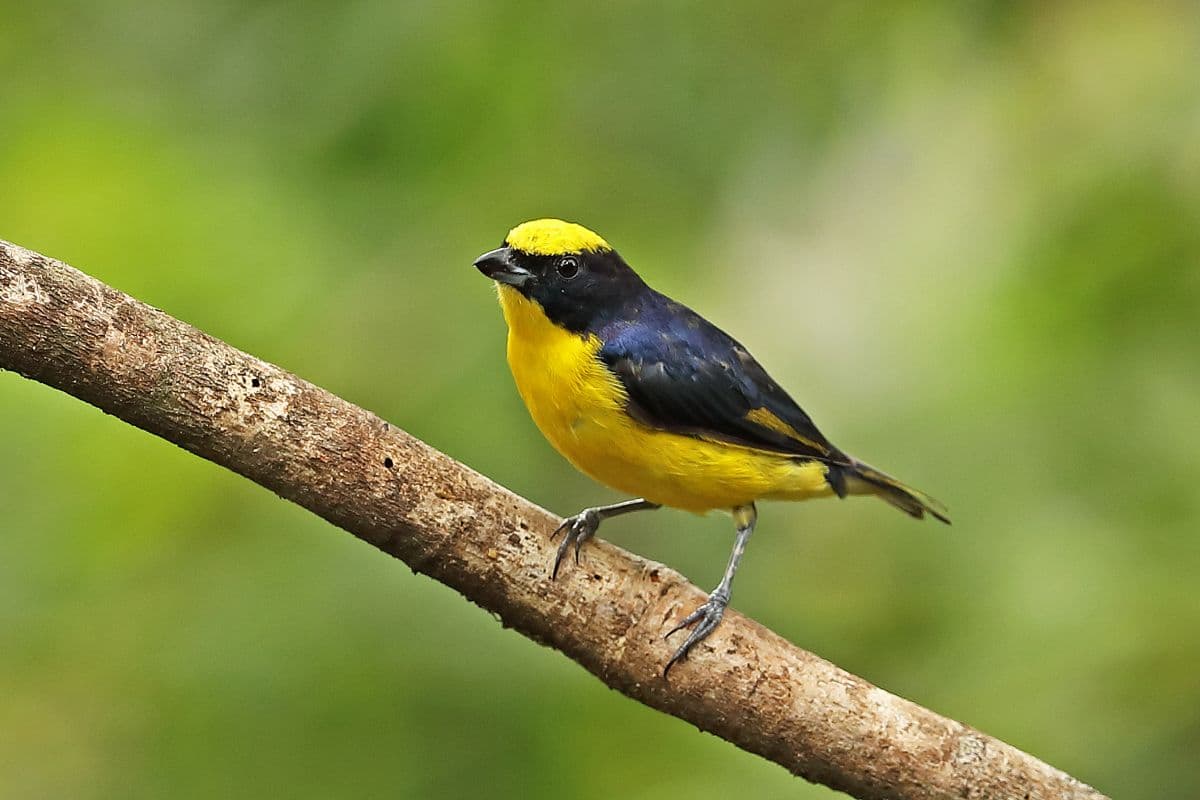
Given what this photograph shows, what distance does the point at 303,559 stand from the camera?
3.56m

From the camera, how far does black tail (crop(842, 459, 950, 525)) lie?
4.02m

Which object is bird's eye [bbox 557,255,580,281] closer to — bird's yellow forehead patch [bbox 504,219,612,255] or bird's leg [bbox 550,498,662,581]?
bird's yellow forehead patch [bbox 504,219,612,255]

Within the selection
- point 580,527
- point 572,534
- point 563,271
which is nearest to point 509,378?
point 563,271

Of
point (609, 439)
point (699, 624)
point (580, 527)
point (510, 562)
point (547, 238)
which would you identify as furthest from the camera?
point (547, 238)

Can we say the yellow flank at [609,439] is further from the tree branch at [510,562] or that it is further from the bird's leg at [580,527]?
the tree branch at [510,562]

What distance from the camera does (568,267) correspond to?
386 centimetres

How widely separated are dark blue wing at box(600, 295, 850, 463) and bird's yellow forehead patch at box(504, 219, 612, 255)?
0.88 feet

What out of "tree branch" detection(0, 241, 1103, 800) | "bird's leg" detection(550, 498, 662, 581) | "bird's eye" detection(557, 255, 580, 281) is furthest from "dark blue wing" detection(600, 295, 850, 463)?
"tree branch" detection(0, 241, 1103, 800)

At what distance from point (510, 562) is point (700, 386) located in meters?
0.99

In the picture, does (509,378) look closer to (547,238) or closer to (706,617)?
(547,238)

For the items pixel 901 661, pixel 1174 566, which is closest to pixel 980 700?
pixel 901 661

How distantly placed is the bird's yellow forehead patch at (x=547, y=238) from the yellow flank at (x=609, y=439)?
139 millimetres

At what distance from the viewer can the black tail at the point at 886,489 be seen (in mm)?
4016

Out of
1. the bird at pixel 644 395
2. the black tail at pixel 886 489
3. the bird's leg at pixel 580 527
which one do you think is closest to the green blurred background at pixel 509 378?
the black tail at pixel 886 489
